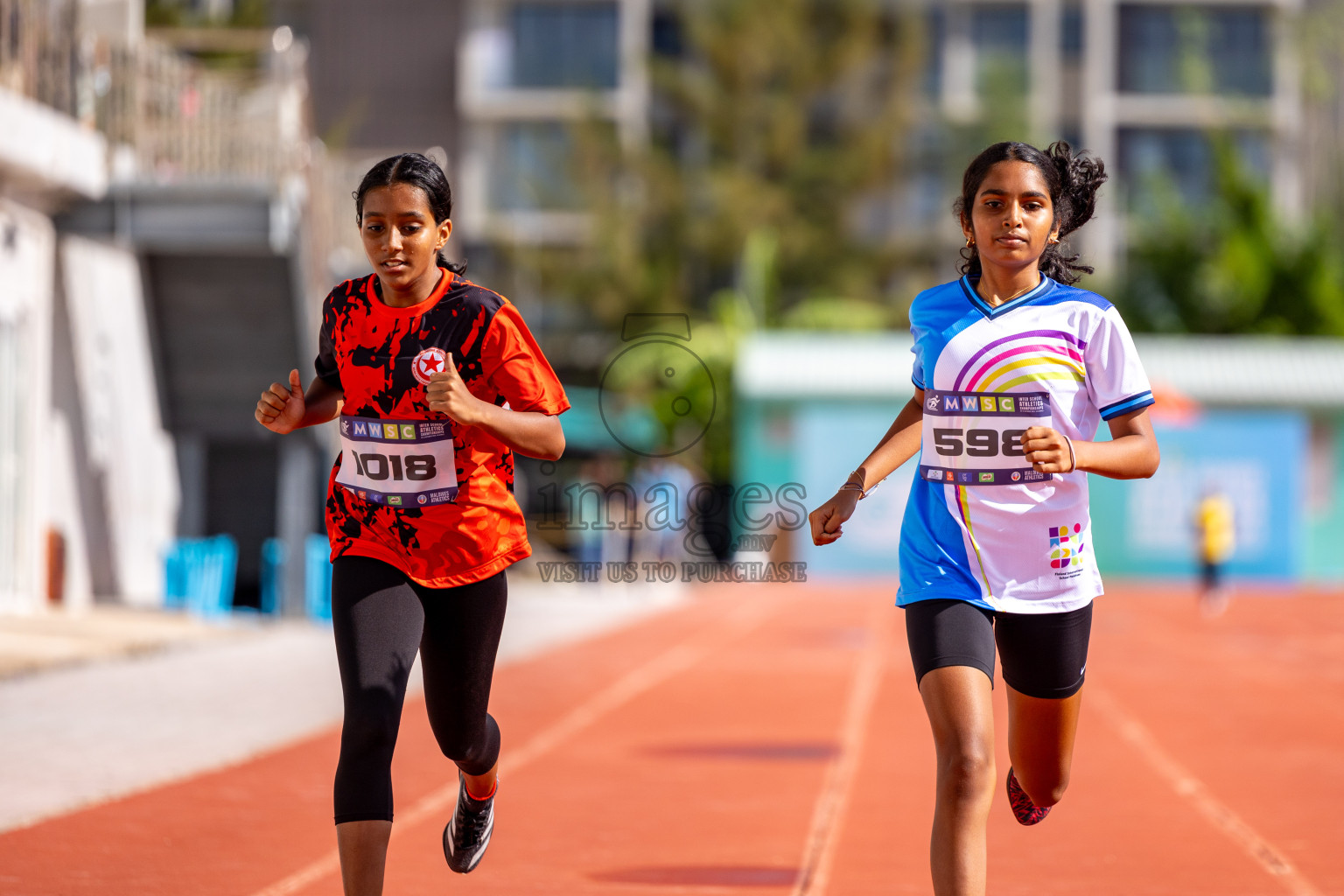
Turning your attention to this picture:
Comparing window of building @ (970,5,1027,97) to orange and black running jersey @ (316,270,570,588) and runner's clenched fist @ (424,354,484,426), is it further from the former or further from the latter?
runner's clenched fist @ (424,354,484,426)

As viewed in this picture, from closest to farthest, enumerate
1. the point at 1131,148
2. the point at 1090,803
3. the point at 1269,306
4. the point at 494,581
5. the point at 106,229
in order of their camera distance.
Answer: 1. the point at 494,581
2. the point at 1090,803
3. the point at 106,229
4. the point at 1269,306
5. the point at 1131,148

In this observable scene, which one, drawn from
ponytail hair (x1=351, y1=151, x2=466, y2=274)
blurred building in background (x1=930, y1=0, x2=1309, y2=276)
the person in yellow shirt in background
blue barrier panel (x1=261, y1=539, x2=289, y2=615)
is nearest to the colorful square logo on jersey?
ponytail hair (x1=351, y1=151, x2=466, y2=274)

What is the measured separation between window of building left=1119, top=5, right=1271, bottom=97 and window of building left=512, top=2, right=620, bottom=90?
14693 millimetres

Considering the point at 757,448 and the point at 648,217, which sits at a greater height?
the point at 648,217

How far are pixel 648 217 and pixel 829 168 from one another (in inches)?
202

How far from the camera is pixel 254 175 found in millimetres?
16859

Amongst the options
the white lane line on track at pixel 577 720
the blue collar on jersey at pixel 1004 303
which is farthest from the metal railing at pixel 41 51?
the blue collar on jersey at pixel 1004 303

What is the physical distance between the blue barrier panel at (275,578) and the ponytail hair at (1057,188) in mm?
14225

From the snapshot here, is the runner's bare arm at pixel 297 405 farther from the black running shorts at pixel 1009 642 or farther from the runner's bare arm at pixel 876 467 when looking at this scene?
the black running shorts at pixel 1009 642

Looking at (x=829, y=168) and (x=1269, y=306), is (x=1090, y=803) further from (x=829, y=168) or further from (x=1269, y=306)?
(x=829, y=168)

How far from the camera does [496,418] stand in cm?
436

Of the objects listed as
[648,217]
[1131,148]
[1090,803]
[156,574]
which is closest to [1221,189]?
[1131,148]

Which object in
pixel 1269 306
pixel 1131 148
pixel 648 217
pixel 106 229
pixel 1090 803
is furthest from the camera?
pixel 1131 148

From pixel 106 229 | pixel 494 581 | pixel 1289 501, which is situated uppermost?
pixel 106 229
